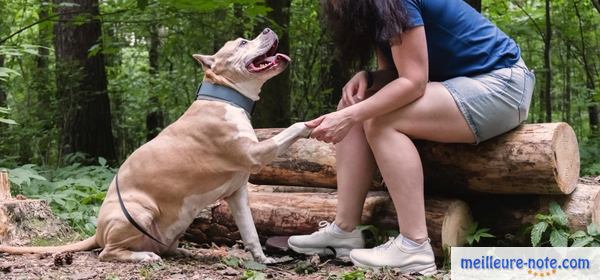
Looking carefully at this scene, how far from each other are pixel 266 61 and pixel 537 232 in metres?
1.76

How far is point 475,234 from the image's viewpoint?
142 inches

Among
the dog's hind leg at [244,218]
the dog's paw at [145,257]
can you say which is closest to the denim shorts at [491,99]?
the dog's hind leg at [244,218]

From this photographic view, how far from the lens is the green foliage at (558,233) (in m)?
3.25

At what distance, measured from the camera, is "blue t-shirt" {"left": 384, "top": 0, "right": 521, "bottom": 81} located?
10.8ft

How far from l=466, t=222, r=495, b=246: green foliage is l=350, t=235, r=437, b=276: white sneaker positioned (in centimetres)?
45

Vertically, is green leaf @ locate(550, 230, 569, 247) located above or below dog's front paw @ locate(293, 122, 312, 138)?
below

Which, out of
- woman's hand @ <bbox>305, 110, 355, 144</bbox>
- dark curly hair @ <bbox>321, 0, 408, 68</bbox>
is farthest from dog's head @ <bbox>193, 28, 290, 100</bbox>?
woman's hand @ <bbox>305, 110, 355, 144</bbox>

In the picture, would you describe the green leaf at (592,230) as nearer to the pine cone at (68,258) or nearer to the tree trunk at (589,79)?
the pine cone at (68,258)

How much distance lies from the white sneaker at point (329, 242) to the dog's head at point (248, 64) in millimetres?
893

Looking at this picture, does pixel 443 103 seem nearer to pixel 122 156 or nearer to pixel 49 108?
pixel 49 108

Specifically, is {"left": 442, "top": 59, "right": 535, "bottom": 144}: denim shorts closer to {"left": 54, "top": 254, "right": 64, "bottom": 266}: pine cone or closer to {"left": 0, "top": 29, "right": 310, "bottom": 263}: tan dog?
{"left": 0, "top": 29, "right": 310, "bottom": 263}: tan dog

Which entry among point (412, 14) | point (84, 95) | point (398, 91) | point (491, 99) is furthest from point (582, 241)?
point (84, 95)

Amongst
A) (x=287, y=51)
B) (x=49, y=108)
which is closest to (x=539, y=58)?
(x=287, y=51)

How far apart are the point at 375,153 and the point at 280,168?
1283 millimetres
